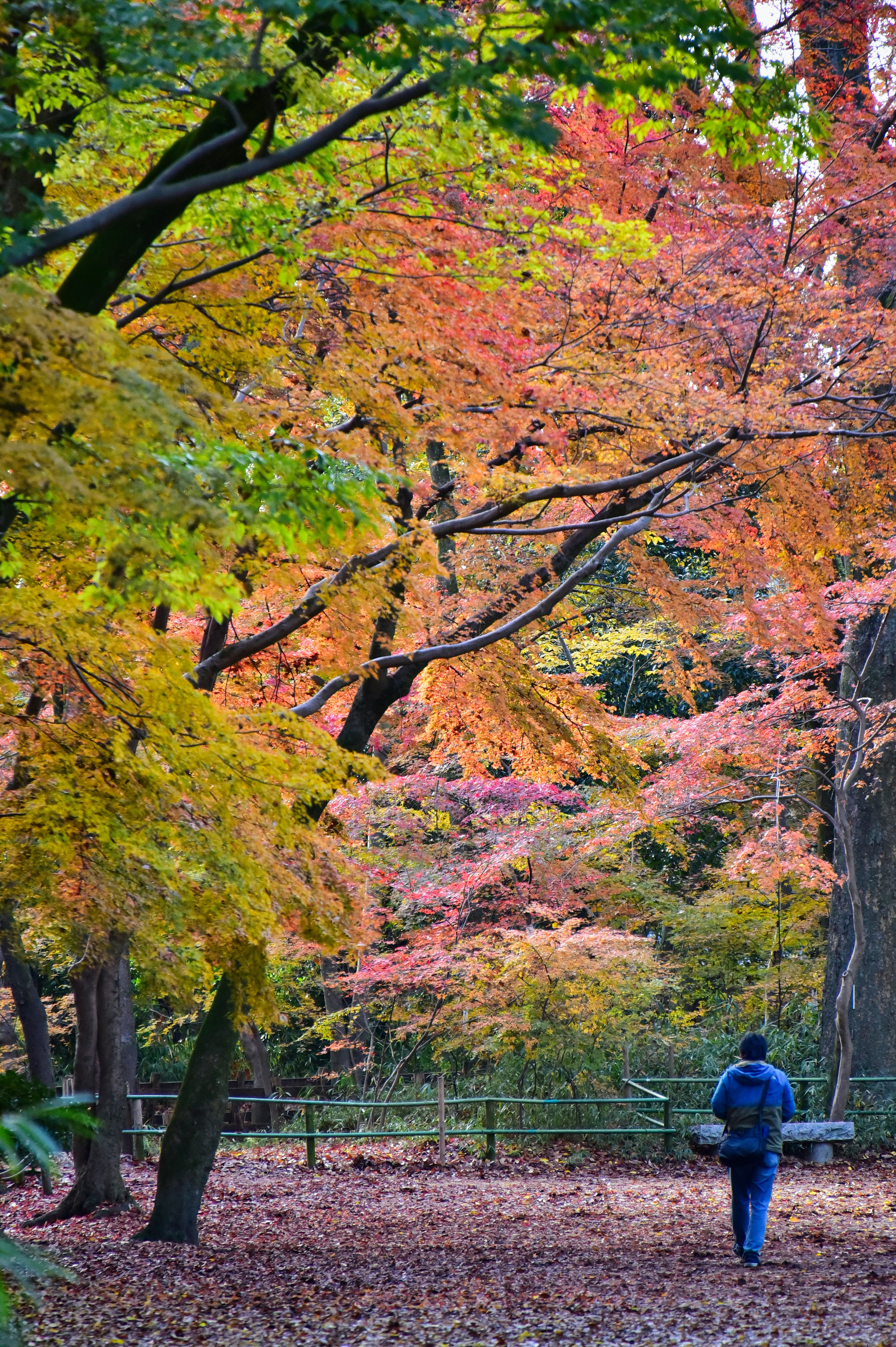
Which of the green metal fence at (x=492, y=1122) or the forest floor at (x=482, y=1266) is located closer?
the forest floor at (x=482, y=1266)

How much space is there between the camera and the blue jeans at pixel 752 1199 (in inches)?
249

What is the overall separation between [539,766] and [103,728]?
242 inches

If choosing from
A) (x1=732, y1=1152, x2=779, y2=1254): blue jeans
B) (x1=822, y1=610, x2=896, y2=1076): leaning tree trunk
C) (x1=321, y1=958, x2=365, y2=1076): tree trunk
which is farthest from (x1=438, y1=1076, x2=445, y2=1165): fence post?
(x1=732, y1=1152, x2=779, y2=1254): blue jeans

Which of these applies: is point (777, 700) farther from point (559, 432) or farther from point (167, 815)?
point (167, 815)

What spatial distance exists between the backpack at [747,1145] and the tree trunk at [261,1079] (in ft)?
38.6

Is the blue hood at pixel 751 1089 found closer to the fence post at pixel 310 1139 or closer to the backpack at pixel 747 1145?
the backpack at pixel 747 1145

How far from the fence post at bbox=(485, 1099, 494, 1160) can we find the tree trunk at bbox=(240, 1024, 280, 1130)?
5.55 metres

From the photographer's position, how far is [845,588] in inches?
481

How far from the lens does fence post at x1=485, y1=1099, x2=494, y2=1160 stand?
12.4 m

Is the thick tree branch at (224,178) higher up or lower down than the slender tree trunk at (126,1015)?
higher up

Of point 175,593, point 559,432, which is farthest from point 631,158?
point 175,593

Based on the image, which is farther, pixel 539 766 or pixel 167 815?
pixel 539 766

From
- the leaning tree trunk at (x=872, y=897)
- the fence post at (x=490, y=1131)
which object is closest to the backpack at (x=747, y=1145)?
the fence post at (x=490, y=1131)

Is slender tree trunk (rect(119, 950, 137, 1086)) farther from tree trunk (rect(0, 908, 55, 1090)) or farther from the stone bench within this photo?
the stone bench
